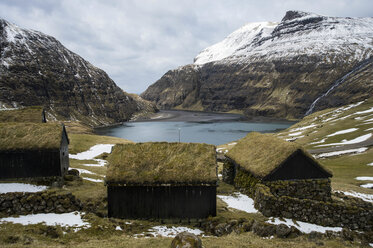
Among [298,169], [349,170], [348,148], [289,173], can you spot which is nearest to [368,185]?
[349,170]

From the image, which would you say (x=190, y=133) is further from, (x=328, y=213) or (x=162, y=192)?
(x=328, y=213)

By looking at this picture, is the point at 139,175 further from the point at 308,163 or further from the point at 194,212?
the point at 308,163

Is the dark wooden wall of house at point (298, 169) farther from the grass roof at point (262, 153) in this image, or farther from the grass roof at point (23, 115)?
the grass roof at point (23, 115)

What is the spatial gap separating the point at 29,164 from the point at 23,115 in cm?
1656

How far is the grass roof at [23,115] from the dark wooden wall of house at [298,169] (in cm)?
3466

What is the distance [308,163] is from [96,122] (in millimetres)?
194103

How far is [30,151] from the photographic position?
26.3 metres

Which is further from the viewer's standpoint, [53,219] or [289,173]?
[289,173]

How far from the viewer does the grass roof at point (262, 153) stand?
24.8m

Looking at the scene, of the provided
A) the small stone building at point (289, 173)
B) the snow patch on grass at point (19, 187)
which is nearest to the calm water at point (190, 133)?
the small stone building at point (289, 173)

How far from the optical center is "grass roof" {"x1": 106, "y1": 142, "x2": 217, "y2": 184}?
20.6m

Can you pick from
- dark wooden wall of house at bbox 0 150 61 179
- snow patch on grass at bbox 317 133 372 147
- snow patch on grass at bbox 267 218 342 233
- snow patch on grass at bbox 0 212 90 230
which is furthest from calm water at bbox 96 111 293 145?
snow patch on grass at bbox 0 212 90 230

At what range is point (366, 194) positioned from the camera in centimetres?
3147

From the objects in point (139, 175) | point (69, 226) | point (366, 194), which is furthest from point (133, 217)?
point (366, 194)
